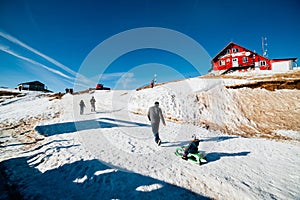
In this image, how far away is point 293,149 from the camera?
7.98 m

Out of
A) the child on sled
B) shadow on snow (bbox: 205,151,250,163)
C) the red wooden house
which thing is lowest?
shadow on snow (bbox: 205,151,250,163)

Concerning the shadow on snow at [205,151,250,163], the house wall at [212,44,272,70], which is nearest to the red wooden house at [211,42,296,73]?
the house wall at [212,44,272,70]

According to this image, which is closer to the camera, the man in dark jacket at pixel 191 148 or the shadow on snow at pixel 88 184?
the shadow on snow at pixel 88 184

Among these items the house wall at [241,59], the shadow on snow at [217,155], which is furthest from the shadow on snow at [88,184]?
the house wall at [241,59]

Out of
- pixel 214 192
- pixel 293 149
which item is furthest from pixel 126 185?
pixel 293 149

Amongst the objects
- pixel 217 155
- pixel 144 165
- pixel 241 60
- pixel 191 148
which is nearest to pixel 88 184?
pixel 144 165

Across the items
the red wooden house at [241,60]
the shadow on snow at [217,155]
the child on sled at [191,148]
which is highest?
the red wooden house at [241,60]

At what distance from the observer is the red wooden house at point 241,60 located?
109 feet

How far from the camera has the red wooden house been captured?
3331 cm

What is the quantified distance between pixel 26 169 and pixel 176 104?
12.8 metres

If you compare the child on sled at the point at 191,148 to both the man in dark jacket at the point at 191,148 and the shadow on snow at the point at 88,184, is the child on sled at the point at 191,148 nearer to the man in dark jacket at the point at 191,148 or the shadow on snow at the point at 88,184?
the man in dark jacket at the point at 191,148

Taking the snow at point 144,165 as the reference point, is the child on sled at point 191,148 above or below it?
above

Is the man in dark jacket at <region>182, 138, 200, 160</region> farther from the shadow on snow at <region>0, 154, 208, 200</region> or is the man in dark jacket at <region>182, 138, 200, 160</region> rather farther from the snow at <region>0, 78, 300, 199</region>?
the shadow on snow at <region>0, 154, 208, 200</region>

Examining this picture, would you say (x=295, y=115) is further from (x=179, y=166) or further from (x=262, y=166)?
(x=179, y=166)
